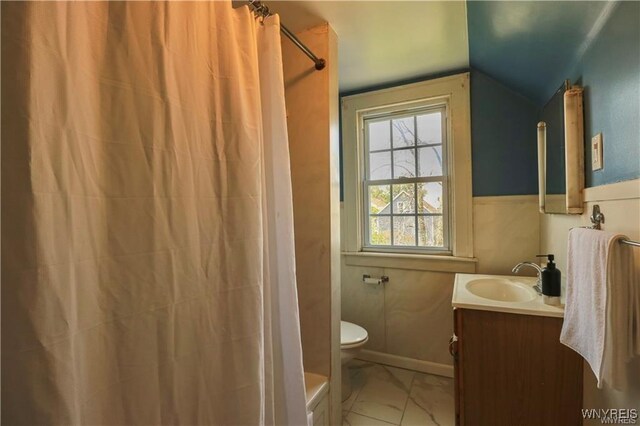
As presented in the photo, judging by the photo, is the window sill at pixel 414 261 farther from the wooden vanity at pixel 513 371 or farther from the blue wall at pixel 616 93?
the blue wall at pixel 616 93

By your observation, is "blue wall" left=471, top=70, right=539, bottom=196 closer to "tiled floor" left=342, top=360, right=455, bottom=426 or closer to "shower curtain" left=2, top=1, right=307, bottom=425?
"tiled floor" left=342, top=360, right=455, bottom=426

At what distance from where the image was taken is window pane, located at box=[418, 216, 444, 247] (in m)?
2.11

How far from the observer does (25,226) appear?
43cm

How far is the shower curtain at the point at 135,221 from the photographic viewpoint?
44 centimetres

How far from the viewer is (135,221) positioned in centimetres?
59

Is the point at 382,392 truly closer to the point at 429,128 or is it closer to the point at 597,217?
the point at 597,217

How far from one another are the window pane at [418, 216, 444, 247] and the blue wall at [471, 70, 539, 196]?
345mm

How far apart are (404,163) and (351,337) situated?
1.38 m

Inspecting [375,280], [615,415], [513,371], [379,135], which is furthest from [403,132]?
[615,415]

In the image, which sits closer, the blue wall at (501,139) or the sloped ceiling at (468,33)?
the sloped ceiling at (468,33)

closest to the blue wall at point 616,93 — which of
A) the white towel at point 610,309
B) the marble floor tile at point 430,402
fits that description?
the white towel at point 610,309

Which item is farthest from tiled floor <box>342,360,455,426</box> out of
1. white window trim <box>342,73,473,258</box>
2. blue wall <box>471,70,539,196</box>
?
blue wall <box>471,70,539,196</box>

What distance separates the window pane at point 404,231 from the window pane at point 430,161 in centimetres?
38

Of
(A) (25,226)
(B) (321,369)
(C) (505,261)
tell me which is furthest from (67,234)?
(C) (505,261)
